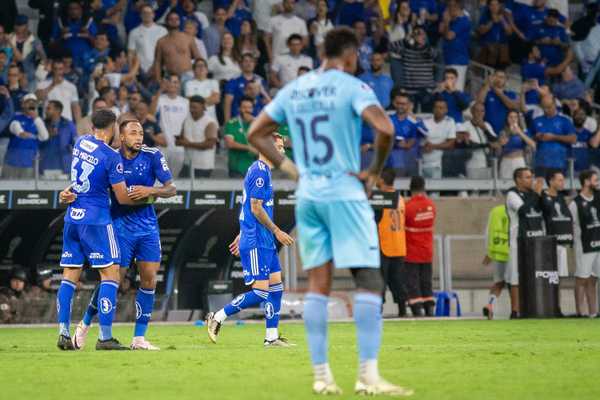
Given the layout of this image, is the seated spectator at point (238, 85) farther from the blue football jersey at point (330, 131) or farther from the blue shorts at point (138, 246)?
the blue football jersey at point (330, 131)

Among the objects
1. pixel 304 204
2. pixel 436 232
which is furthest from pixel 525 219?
pixel 304 204

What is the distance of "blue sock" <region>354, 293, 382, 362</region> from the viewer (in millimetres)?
8359

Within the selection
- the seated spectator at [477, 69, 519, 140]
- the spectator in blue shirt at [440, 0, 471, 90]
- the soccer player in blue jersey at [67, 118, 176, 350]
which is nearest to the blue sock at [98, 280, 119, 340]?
the soccer player in blue jersey at [67, 118, 176, 350]

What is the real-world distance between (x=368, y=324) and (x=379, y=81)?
17.0 metres

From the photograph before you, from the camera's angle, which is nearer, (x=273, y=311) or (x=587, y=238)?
(x=273, y=311)

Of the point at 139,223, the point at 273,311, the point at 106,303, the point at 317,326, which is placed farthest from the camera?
the point at 273,311

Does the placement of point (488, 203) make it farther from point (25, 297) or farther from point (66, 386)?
point (66, 386)

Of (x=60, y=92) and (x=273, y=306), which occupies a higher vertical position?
(x=60, y=92)

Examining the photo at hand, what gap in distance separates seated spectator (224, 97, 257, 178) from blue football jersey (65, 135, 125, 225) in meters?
8.76

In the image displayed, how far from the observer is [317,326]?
852cm

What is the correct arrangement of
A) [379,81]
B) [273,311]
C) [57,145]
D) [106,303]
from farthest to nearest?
1. [379,81]
2. [57,145]
3. [273,311]
4. [106,303]

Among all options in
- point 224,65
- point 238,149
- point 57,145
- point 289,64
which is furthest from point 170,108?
point 289,64

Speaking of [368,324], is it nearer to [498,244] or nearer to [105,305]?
[105,305]

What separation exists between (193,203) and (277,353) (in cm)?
862
